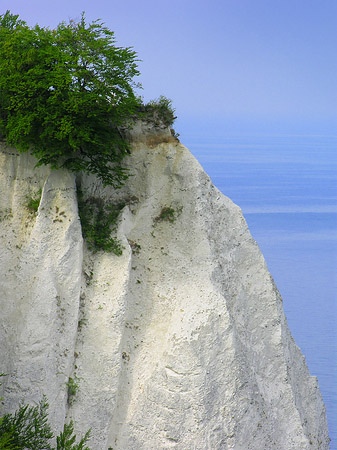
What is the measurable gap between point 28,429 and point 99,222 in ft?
24.0

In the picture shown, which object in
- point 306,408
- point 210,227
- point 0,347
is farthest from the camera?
point 306,408

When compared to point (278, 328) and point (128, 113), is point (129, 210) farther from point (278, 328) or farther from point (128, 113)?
point (278, 328)

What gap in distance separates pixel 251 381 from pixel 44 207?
9.23m

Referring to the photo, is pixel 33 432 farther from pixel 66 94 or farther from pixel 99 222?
pixel 66 94

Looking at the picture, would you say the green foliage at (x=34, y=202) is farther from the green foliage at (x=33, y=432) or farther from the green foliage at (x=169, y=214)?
the green foliage at (x=33, y=432)

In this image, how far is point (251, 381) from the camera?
2622cm

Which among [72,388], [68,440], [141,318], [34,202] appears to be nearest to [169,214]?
[141,318]

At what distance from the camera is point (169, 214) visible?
27.2 metres

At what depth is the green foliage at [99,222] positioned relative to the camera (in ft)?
86.2

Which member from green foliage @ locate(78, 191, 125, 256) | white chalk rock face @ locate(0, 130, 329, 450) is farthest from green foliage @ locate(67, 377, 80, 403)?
green foliage @ locate(78, 191, 125, 256)

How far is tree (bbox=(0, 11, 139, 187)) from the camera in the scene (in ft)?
81.8

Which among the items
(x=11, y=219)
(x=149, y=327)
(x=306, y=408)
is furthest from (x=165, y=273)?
(x=306, y=408)

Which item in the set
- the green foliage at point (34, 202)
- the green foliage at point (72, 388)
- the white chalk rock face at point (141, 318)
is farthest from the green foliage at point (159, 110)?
the green foliage at point (72, 388)

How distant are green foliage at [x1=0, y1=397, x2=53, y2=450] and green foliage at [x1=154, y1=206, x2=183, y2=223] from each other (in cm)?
742
